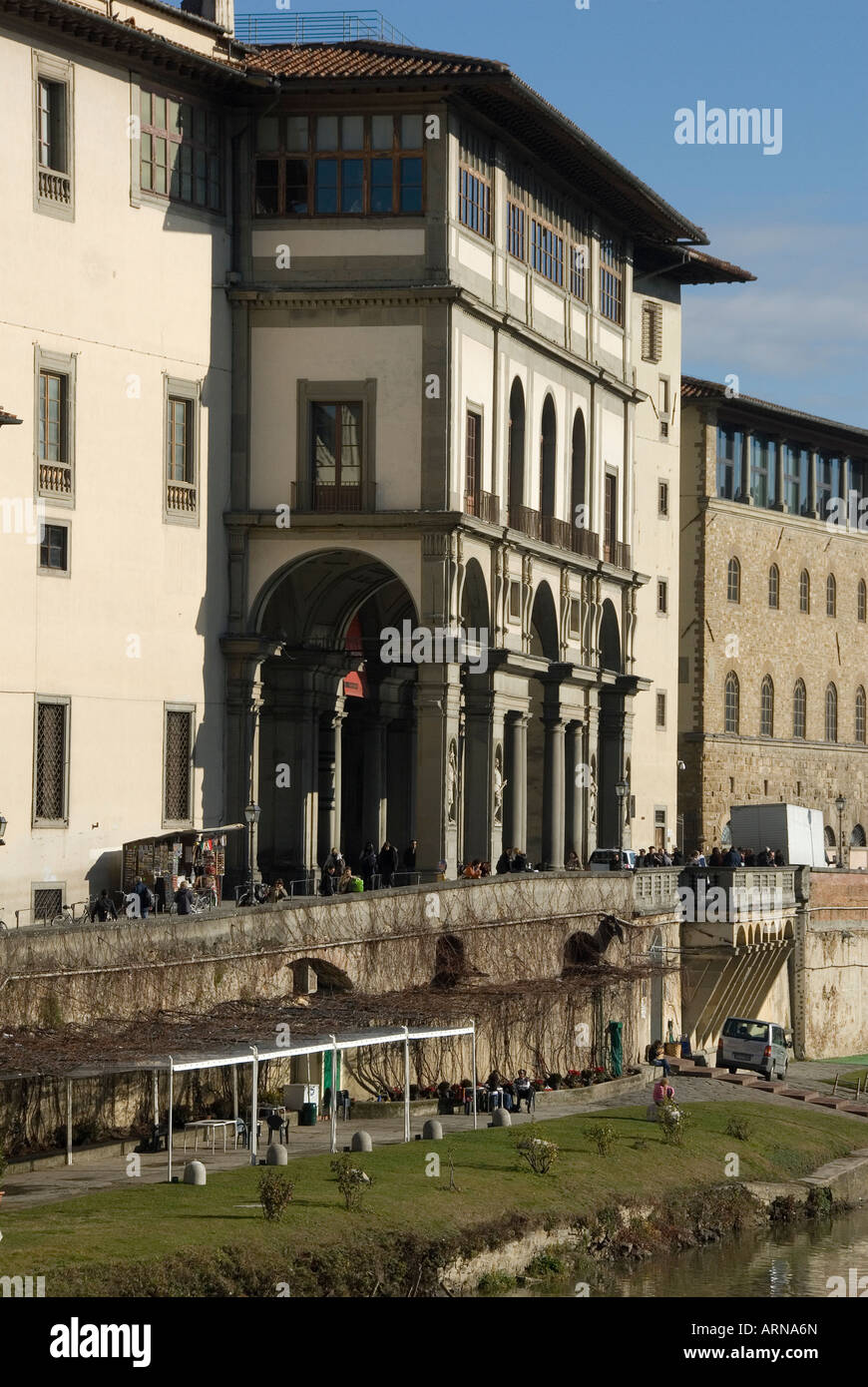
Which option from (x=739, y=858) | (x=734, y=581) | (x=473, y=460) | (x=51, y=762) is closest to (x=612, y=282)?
(x=473, y=460)

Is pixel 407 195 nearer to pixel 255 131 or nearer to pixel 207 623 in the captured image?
pixel 255 131

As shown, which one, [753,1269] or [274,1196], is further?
[753,1269]

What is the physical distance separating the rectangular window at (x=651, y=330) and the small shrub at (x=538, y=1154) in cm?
4527

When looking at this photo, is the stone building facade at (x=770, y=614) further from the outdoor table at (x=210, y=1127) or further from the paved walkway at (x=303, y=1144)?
the outdoor table at (x=210, y=1127)

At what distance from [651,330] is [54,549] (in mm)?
35087

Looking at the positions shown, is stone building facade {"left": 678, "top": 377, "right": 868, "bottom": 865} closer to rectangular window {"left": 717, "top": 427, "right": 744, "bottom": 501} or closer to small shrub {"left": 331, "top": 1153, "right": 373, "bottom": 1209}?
rectangular window {"left": 717, "top": 427, "right": 744, "bottom": 501}

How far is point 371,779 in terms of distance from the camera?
232 ft

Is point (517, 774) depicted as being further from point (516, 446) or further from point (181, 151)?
point (181, 151)

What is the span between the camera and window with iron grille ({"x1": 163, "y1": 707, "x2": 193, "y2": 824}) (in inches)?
2272

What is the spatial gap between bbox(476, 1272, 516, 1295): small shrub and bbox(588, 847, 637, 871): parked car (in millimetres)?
30604

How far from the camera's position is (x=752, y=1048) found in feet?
216

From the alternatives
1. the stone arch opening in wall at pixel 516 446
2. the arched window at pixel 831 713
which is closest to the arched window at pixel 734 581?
the arched window at pixel 831 713

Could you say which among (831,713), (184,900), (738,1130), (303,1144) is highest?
(831,713)
